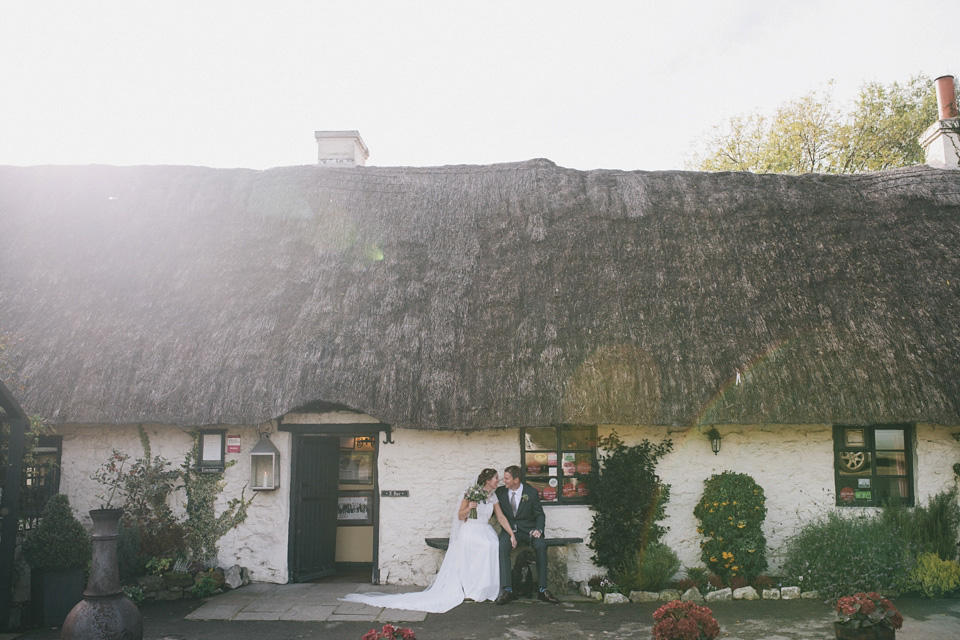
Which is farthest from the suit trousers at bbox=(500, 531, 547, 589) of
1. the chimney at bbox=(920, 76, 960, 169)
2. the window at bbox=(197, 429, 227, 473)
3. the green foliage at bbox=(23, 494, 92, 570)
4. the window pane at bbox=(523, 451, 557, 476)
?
the chimney at bbox=(920, 76, 960, 169)

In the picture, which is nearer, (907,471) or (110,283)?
(907,471)

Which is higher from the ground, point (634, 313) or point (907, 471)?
point (634, 313)

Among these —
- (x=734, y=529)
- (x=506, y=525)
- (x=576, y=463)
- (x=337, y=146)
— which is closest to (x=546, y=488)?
(x=576, y=463)

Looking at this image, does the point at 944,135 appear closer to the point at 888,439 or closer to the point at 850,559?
the point at 888,439

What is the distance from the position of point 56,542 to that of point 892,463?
10138 mm

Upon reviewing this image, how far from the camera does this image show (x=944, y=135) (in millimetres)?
13273

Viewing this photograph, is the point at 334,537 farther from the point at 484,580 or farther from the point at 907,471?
the point at 907,471

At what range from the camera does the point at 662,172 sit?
12281mm

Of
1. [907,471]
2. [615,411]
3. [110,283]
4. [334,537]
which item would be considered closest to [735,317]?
[615,411]

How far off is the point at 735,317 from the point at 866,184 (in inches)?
164

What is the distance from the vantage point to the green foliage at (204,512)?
934 centimetres

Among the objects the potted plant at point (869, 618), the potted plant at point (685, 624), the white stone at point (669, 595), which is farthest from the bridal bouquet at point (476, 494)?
the potted plant at point (869, 618)

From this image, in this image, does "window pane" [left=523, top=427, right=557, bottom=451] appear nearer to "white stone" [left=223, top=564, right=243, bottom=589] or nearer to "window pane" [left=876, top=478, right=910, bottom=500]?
"white stone" [left=223, top=564, right=243, bottom=589]

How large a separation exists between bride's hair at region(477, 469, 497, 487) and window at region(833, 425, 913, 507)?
4509 millimetres
